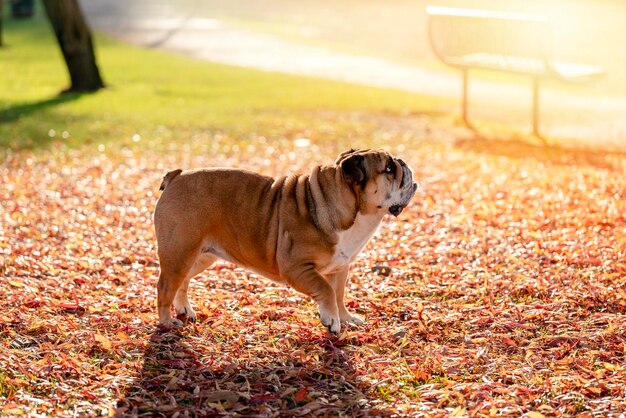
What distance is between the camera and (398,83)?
20734mm

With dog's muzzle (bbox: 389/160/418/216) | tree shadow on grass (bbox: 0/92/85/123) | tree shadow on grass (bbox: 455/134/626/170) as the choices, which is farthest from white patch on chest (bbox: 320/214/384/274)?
tree shadow on grass (bbox: 0/92/85/123)

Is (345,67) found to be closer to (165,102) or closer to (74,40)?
(165,102)

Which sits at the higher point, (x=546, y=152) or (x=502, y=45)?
(x=502, y=45)

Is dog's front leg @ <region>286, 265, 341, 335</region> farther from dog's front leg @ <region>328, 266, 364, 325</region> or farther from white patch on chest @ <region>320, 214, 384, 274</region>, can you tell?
dog's front leg @ <region>328, 266, 364, 325</region>

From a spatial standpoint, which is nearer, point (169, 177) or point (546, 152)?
point (169, 177)

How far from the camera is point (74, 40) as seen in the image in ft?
59.2

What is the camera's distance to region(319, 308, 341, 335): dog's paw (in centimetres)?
669

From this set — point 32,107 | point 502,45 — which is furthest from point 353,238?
point 32,107

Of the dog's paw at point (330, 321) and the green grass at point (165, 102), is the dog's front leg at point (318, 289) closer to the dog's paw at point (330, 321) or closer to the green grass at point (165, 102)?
the dog's paw at point (330, 321)

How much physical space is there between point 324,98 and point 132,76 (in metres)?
4.60

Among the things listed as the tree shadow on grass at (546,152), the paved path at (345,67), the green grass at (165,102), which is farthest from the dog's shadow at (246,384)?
the paved path at (345,67)

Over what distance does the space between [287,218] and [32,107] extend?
11186 mm

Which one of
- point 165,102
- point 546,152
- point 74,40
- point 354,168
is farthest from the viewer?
point 74,40

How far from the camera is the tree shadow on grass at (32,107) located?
52.8 feet
